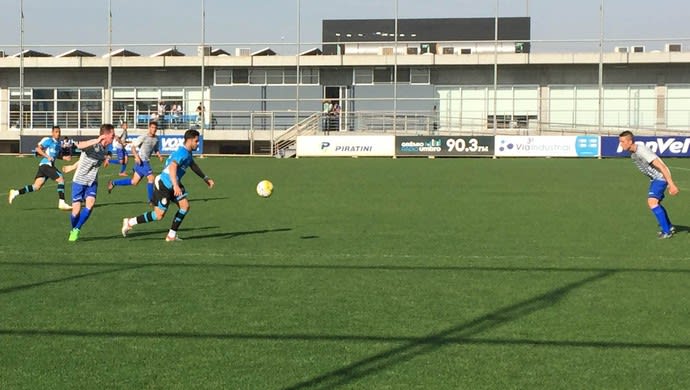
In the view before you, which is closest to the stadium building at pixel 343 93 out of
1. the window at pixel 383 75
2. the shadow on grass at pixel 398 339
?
the window at pixel 383 75

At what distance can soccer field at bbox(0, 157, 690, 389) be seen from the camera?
6535mm

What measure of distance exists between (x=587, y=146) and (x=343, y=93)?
64.7ft

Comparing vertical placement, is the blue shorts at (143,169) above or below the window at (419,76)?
below

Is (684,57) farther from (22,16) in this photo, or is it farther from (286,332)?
(286,332)

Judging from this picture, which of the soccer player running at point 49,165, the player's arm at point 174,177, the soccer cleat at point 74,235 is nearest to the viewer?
the player's arm at point 174,177

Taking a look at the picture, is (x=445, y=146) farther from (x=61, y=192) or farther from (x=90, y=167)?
(x=90, y=167)

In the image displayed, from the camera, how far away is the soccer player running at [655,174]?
47.6 ft

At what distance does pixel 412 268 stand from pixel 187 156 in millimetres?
4597

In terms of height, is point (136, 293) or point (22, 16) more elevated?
point (22, 16)

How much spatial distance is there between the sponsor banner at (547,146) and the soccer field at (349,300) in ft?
87.6

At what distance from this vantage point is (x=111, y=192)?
79.4ft

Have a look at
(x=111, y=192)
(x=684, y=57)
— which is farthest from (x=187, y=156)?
(x=684, y=57)

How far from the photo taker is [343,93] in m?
60.6

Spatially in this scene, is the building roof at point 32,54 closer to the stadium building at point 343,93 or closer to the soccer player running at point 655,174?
the stadium building at point 343,93
